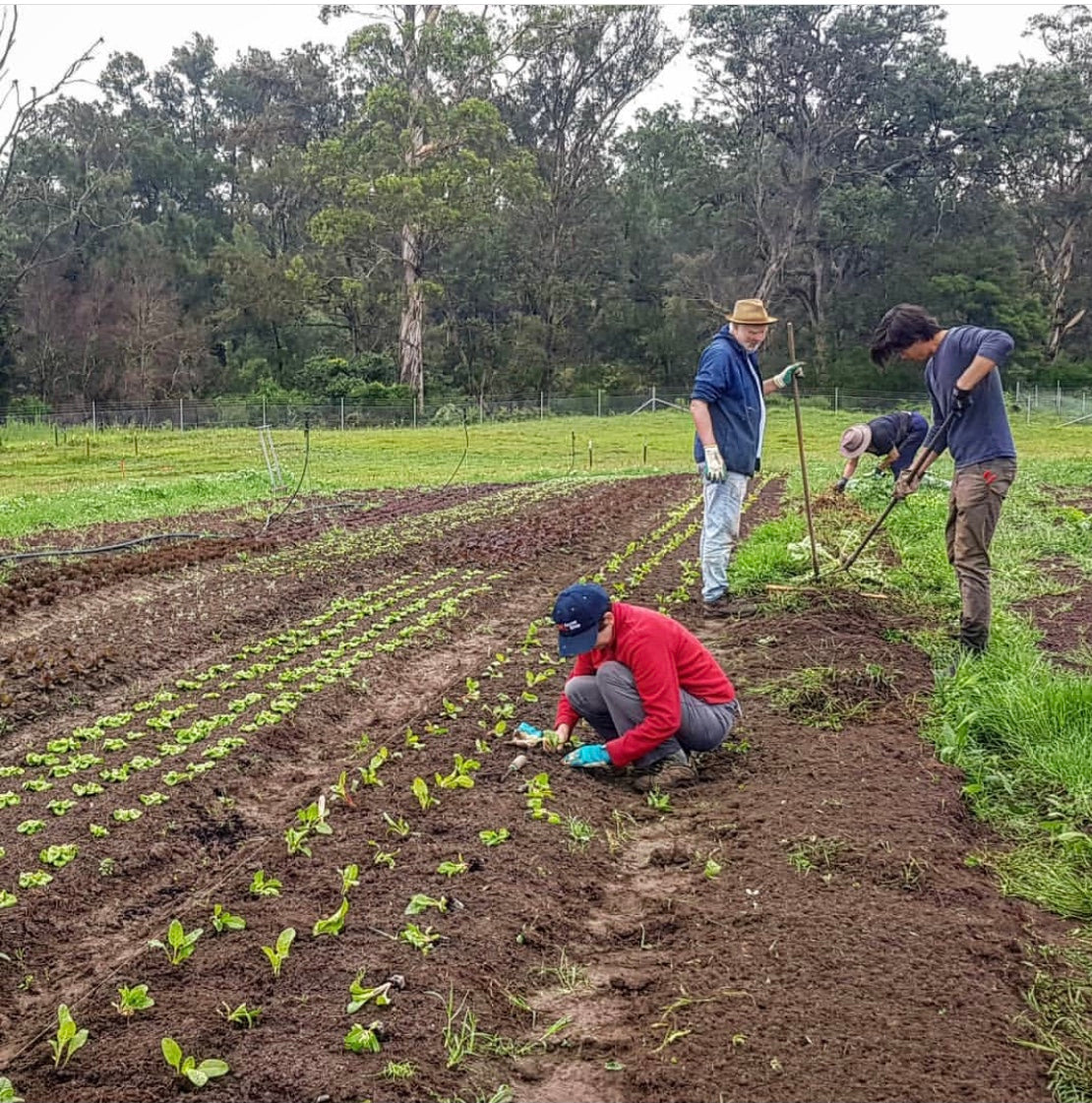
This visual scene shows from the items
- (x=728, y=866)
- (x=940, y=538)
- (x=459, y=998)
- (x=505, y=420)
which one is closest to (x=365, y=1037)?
(x=459, y=998)

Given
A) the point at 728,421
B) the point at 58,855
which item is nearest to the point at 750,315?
the point at 728,421

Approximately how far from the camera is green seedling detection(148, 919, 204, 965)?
3502mm

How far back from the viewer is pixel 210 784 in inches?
201

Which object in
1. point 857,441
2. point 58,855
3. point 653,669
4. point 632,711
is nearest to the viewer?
point 58,855

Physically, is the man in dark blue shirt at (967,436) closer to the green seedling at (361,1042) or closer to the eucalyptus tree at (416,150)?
the green seedling at (361,1042)

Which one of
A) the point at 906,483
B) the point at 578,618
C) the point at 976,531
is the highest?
the point at 906,483

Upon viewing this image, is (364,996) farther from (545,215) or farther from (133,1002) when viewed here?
(545,215)

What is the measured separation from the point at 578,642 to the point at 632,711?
1.58 feet

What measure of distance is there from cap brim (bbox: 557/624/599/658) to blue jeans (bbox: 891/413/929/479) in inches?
118

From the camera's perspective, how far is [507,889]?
12.5 ft

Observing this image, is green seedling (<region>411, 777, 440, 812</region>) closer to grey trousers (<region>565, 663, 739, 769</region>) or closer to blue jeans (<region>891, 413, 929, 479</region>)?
grey trousers (<region>565, 663, 739, 769</region>)

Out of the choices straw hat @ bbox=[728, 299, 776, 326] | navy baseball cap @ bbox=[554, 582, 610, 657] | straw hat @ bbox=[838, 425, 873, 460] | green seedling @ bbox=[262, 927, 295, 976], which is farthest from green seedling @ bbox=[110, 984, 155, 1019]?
straw hat @ bbox=[728, 299, 776, 326]

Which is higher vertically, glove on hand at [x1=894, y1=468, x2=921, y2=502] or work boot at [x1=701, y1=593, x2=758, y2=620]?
glove on hand at [x1=894, y1=468, x2=921, y2=502]

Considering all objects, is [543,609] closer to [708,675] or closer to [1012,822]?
[708,675]
